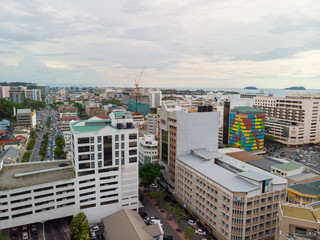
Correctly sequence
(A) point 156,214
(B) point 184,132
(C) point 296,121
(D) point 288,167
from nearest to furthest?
(A) point 156,214, (B) point 184,132, (D) point 288,167, (C) point 296,121

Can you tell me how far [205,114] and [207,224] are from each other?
31.7 metres

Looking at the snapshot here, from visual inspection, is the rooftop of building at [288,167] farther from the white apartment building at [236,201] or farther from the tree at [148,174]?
the tree at [148,174]

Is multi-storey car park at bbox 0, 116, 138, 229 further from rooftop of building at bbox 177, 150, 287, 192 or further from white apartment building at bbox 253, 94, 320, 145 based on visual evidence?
white apartment building at bbox 253, 94, 320, 145

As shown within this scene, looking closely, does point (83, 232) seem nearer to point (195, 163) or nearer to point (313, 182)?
point (195, 163)

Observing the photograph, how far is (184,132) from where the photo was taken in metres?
70.6

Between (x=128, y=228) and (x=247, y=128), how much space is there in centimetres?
8997

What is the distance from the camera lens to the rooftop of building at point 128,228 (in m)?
46.5

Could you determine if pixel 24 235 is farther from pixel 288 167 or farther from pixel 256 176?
pixel 288 167

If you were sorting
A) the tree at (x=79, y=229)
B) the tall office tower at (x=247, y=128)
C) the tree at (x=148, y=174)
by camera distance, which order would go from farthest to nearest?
1. the tall office tower at (x=247, y=128)
2. the tree at (x=148, y=174)
3. the tree at (x=79, y=229)

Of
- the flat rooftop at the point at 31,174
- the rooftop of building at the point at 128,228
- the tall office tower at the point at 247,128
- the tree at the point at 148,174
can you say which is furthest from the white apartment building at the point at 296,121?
the flat rooftop at the point at 31,174

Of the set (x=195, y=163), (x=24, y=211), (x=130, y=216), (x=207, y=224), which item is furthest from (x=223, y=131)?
(x=24, y=211)

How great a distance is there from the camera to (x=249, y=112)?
391 ft

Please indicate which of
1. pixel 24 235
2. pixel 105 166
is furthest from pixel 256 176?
pixel 24 235

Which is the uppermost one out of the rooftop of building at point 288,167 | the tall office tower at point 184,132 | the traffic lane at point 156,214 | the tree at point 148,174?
the tall office tower at point 184,132
